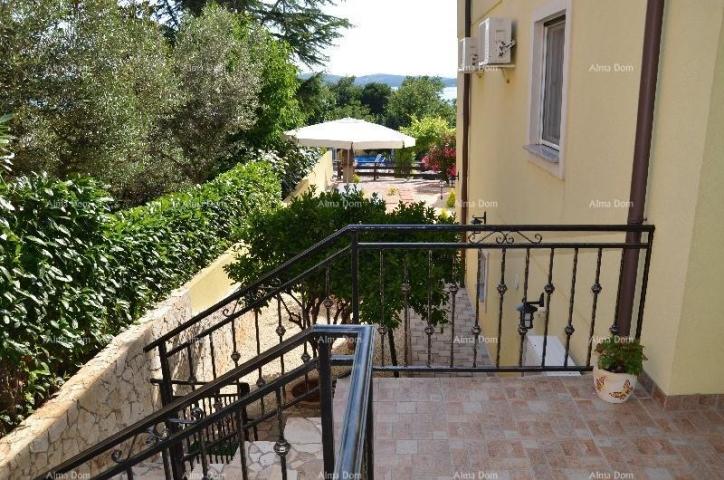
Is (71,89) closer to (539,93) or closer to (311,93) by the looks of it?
(539,93)

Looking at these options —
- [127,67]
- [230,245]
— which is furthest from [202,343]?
[127,67]

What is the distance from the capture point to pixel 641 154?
3.47 meters

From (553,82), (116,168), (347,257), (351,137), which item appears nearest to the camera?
(553,82)

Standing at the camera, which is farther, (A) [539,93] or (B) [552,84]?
(A) [539,93]

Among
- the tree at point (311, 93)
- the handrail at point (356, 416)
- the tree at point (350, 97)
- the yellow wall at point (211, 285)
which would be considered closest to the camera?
the handrail at point (356, 416)

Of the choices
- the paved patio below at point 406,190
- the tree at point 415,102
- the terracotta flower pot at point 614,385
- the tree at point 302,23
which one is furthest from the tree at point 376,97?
the terracotta flower pot at point 614,385

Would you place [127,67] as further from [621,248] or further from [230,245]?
[621,248]

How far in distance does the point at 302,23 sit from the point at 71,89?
14059mm

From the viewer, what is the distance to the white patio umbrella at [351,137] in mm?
11125

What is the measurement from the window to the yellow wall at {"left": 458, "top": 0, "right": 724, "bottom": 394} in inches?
9.3

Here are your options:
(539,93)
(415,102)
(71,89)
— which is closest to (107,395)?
(71,89)

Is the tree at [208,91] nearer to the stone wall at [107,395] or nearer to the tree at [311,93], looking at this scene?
the stone wall at [107,395]

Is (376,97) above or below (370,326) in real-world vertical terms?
above

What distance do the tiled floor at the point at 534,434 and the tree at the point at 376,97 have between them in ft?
156
